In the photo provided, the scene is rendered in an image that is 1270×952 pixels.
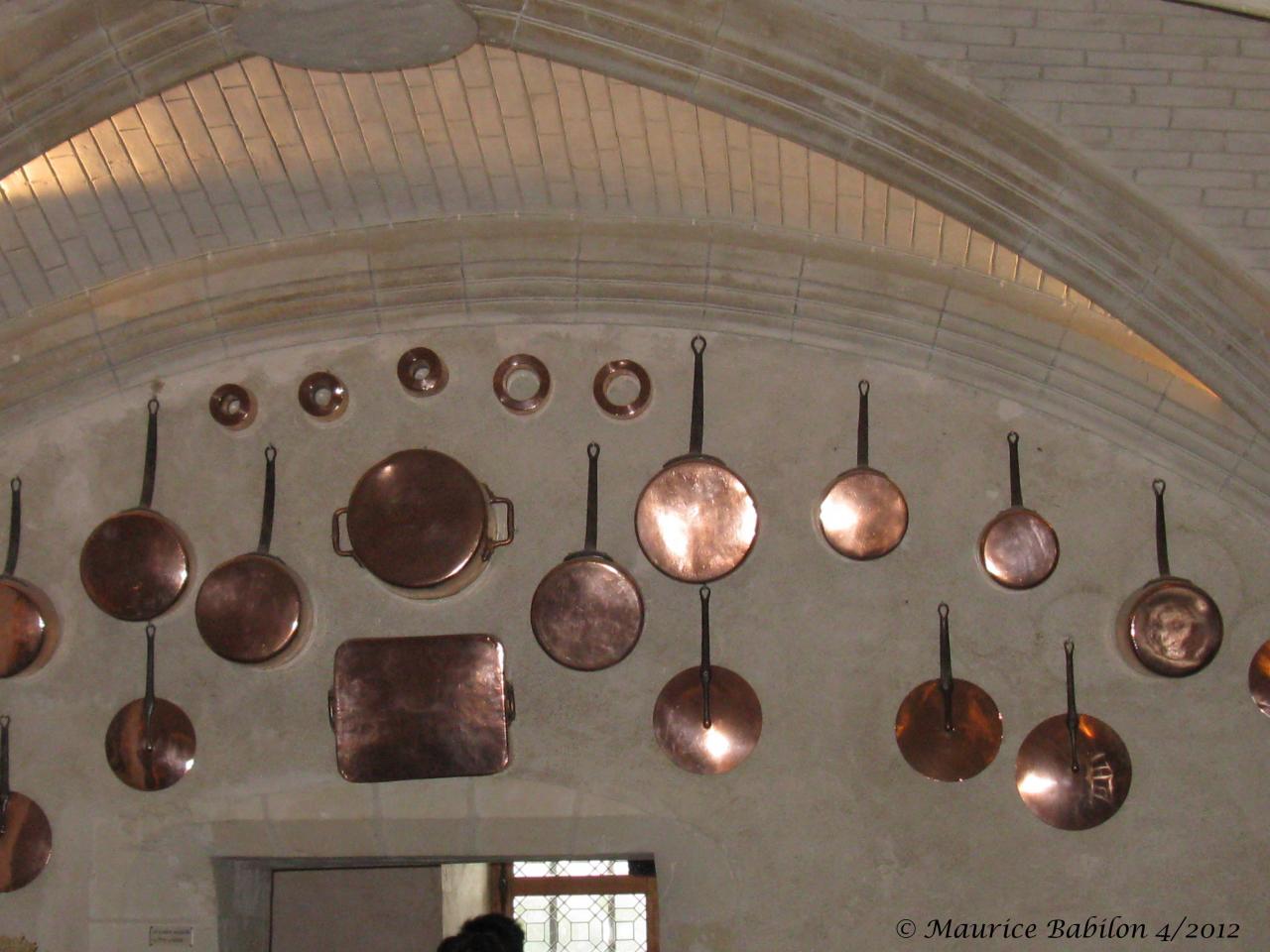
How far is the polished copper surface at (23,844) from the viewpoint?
467 cm

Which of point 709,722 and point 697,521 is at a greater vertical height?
point 697,521

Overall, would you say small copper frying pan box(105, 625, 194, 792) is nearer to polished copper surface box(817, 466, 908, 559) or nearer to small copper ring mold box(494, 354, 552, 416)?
small copper ring mold box(494, 354, 552, 416)

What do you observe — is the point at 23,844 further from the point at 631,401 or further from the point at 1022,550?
the point at 1022,550

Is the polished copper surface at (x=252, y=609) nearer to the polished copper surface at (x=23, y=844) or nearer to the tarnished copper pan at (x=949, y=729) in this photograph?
the polished copper surface at (x=23, y=844)

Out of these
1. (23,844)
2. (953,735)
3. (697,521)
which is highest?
(697,521)

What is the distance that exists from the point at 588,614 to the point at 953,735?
119cm

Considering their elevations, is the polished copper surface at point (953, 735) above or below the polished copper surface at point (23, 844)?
above

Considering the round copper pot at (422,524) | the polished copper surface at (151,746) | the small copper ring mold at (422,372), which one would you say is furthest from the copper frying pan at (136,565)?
the small copper ring mold at (422,372)

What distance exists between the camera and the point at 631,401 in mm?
4738

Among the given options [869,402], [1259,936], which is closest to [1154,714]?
[1259,936]

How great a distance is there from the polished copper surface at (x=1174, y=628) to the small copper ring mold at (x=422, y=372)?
231 centimetres

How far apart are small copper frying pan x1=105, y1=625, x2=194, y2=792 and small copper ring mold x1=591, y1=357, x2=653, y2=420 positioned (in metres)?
1.70

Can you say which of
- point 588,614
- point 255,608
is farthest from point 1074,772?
point 255,608

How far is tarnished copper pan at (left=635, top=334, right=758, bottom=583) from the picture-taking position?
4531 millimetres
